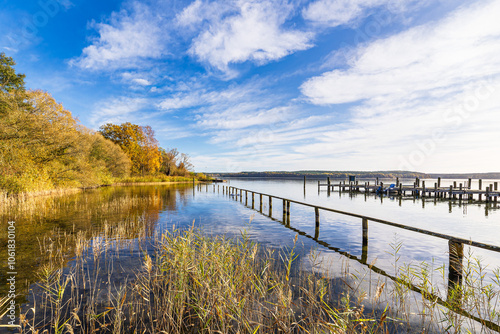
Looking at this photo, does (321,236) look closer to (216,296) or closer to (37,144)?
(216,296)

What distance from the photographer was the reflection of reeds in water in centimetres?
417

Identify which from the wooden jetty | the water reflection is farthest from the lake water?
the wooden jetty

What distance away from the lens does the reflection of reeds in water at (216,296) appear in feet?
13.7

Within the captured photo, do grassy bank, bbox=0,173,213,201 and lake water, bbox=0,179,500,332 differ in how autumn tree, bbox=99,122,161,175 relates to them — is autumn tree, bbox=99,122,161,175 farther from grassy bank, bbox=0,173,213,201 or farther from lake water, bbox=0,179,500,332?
lake water, bbox=0,179,500,332

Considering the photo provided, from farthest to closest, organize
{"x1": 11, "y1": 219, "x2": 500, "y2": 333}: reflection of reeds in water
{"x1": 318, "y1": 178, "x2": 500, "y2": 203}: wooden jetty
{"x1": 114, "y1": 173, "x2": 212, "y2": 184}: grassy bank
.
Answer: {"x1": 114, "y1": 173, "x2": 212, "y2": 184}: grassy bank < {"x1": 318, "y1": 178, "x2": 500, "y2": 203}: wooden jetty < {"x1": 11, "y1": 219, "x2": 500, "y2": 333}: reflection of reeds in water

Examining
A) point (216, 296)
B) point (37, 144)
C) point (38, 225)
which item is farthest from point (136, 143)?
point (216, 296)

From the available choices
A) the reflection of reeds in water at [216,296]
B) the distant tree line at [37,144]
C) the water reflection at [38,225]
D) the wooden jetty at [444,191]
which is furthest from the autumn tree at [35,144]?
the wooden jetty at [444,191]

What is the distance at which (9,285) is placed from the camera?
6.55m

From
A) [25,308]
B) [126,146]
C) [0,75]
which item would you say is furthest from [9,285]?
[126,146]

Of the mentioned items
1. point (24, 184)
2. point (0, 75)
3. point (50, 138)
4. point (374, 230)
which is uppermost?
point (0, 75)

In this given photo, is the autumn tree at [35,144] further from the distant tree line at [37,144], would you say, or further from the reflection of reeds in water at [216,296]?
the reflection of reeds in water at [216,296]

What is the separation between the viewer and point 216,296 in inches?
174

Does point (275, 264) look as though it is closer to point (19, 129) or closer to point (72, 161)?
point (19, 129)

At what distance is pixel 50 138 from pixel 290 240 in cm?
2752
